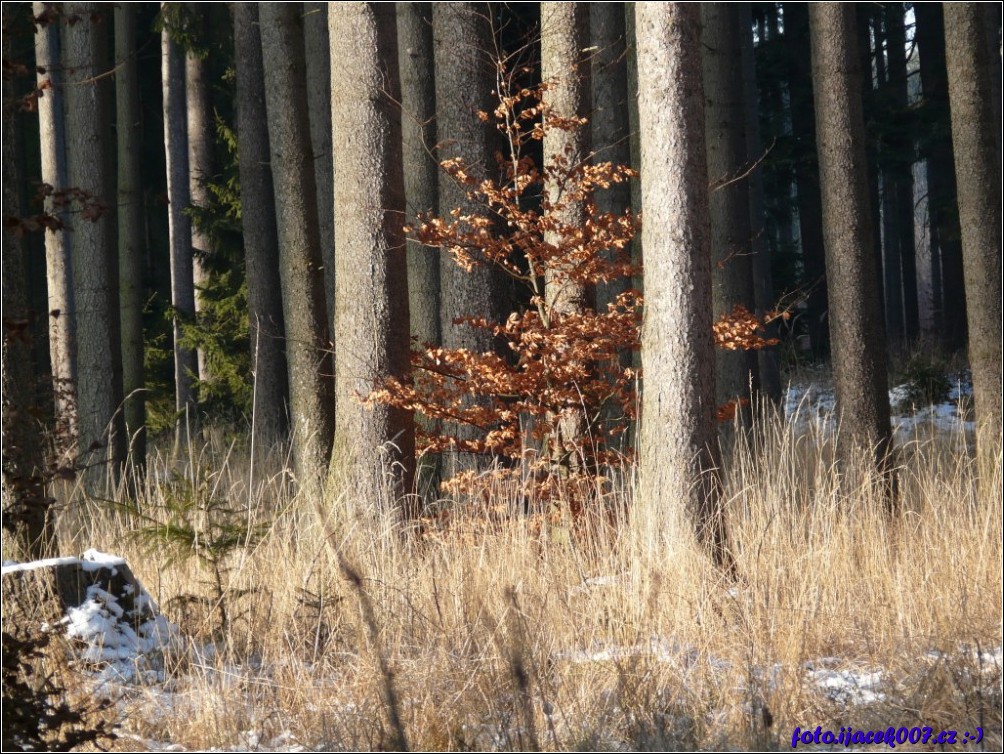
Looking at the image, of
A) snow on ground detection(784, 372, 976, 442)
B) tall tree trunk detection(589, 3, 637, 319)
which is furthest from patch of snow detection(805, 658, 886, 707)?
snow on ground detection(784, 372, 976, 442)

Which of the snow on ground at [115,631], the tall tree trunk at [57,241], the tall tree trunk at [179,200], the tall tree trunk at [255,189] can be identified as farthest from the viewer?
the tall tree trunk at [179,200]

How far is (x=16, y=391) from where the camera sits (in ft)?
15.1

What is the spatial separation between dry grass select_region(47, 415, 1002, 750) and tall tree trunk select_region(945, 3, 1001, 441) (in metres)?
2.05

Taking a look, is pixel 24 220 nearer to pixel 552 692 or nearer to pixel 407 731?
pixel 407 731

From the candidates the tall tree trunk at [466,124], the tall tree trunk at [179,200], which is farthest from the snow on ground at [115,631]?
the tall tree trunk at [179,200]

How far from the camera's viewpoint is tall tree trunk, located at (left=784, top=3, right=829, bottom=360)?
21.6 meters

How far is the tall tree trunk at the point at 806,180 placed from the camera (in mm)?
21594

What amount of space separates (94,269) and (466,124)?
4.79 m

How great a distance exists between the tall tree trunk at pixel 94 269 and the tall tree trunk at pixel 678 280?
7.11 m

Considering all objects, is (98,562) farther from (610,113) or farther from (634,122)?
(610,113)

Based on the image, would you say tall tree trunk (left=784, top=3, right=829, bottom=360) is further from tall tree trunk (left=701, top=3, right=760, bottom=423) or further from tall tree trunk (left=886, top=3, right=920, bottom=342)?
tall tree trunk (left=701, top=3, right=760, bottom=423)

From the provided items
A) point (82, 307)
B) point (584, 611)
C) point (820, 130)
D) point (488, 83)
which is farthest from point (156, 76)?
point (584, 611)

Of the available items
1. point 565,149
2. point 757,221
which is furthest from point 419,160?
point 757,221

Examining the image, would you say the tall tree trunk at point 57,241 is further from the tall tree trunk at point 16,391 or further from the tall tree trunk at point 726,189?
the tall tree trunk at point 726,189
